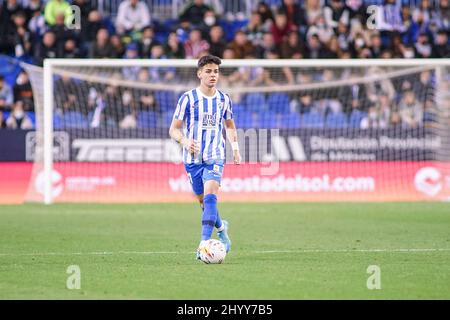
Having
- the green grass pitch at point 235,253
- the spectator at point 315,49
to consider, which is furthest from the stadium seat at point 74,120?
the spectator at point 315,49

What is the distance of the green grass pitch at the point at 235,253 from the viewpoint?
30.6 feet

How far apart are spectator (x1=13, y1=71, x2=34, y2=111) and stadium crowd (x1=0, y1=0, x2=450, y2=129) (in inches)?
0.9

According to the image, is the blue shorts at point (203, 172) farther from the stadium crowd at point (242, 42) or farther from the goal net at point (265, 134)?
the stadium crowd at point (242, 42)

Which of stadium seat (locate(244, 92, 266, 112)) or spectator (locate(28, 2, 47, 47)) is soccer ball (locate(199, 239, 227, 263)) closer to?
stadium seat (locate(244, 92, 266, 112))

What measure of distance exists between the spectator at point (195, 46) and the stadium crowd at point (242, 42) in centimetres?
2

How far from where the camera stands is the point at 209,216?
11.5m

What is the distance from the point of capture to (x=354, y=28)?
2688 centimetres

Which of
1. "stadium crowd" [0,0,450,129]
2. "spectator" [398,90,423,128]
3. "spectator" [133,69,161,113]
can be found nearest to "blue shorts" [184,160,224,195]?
"stadium crowd" [0,0,450,129]

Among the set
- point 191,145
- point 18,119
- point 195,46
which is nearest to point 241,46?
point 195,46

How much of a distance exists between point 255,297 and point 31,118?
639 inches

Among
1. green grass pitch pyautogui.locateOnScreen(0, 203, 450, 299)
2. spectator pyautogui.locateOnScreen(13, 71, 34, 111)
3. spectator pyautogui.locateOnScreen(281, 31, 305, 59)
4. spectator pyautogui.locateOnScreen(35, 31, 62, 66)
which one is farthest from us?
spectator pyautogui.locateOnScreen(281, 31, 305, 59)

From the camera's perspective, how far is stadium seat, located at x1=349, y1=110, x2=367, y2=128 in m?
23.1

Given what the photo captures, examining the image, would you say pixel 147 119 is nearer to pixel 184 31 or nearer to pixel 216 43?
pixel 216 43
